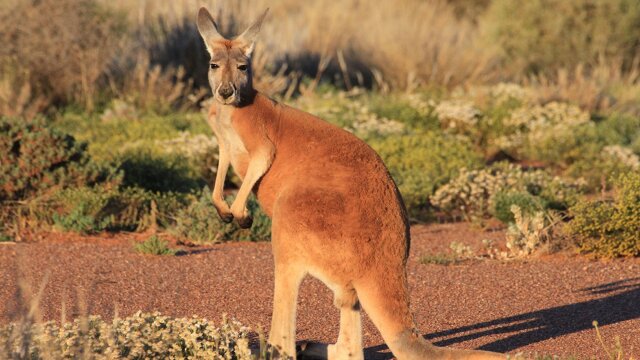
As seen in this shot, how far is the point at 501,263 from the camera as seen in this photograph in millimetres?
9016

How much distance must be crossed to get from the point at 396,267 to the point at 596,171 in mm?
7973

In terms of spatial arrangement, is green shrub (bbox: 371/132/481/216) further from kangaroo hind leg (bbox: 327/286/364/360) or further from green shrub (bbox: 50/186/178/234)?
kangaroo hind leg (bbox: 327/286/364/360)

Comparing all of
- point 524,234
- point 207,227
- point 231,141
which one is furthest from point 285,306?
point 207,227

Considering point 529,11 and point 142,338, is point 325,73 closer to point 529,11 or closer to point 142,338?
point 529,11

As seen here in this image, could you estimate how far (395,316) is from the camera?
497 centimetres

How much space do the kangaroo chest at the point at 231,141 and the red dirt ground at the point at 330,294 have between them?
4.56ft

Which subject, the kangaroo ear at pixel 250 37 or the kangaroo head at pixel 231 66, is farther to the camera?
the kangaroo ear at pixel 250 37

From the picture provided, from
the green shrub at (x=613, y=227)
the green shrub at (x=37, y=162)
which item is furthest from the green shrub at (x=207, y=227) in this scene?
the green shrub at (x=613, y=227)

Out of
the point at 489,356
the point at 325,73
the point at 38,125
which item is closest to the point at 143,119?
the point at 38,125

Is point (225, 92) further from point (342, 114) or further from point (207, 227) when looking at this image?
point (342, 114)

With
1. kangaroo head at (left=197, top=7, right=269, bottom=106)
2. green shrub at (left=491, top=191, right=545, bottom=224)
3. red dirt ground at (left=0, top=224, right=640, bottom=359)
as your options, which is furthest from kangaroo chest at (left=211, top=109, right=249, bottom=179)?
green shrub at (left=491, top=191, right=545, bottom=224)

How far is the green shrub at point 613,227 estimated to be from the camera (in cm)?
906

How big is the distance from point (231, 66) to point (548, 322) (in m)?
3.01

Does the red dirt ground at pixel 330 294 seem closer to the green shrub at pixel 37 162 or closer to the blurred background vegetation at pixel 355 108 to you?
the blurred background vegetation at pixel 355 108
